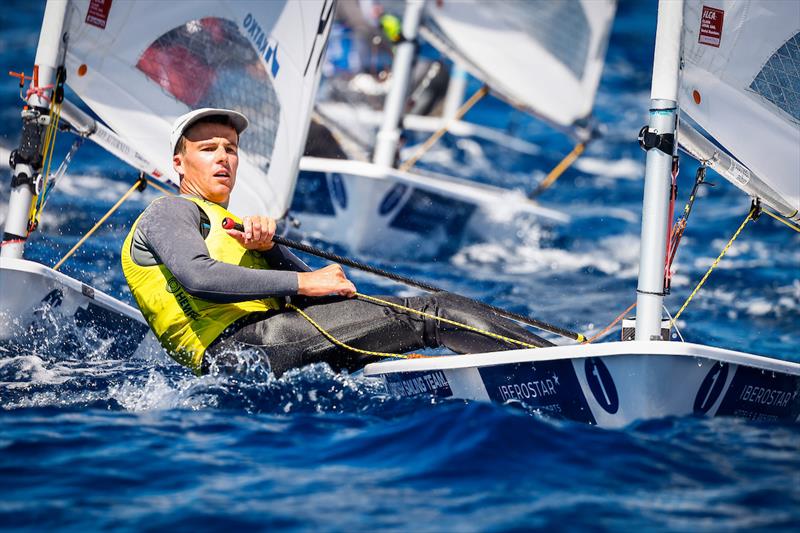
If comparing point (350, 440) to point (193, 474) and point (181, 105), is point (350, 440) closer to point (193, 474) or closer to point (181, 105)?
point (193, 474)

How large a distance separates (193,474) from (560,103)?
23.4 ft

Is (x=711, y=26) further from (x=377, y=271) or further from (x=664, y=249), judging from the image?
(x=377, y=271)

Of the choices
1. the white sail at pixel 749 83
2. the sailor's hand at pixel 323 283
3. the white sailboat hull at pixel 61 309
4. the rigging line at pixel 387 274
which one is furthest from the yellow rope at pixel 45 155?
the white sail at pixel 749 83

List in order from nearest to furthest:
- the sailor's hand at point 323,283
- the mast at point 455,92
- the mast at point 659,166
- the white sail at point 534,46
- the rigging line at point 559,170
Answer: the mast at point 659,166
the sailor's hand at point 323,283
the white sail at point 534,46
the rigging line at point 559,170
the mast at point 455,92

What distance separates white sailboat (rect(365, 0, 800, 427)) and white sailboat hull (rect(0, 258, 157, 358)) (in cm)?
143

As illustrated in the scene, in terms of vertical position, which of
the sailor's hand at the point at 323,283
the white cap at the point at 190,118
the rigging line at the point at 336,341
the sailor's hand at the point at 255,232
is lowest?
the rigging line at the point at 336,341

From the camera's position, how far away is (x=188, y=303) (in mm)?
3906

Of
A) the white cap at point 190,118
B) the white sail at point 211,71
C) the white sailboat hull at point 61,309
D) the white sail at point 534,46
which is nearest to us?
the white cap at point 190,118

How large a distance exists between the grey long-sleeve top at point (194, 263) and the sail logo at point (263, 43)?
77.8 inches

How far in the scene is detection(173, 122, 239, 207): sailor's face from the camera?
13.1ft

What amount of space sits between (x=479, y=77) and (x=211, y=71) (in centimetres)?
442

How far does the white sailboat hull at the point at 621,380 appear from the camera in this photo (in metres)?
3.38

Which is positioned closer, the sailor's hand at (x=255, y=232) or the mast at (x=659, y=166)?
the mast at (x=659, y=166)

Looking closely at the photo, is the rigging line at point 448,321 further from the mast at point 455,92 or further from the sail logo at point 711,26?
the mast at point 455,92
